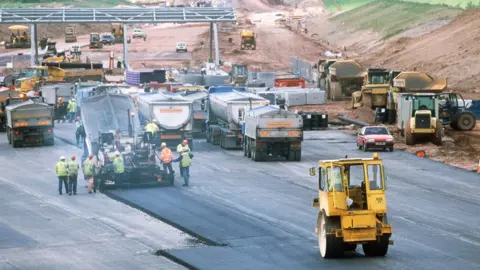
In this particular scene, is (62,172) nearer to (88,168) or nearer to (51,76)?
(88,168)

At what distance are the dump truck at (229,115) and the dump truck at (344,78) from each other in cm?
2647

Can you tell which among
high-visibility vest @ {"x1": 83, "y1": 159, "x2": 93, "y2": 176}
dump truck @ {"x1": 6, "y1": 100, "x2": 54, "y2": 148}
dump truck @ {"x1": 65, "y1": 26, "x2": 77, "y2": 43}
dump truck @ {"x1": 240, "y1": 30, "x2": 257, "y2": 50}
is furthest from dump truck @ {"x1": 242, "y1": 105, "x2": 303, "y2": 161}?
dump truck @ {"x1": 65, "y1": 26, "x2": 77, "y2": 43}

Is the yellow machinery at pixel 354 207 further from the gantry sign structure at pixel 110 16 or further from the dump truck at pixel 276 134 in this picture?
the gantry sign structure at pixel 110 16

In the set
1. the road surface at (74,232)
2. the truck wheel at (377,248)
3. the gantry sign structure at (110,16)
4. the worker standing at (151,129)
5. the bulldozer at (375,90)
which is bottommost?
the road surface at (74,232)

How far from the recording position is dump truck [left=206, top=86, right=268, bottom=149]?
60.1m

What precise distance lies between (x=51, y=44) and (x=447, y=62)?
2080 inches

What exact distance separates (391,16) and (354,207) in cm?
12207

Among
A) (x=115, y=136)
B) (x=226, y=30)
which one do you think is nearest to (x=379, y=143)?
(x=115, y=136)

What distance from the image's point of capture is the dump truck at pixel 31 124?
206 feet

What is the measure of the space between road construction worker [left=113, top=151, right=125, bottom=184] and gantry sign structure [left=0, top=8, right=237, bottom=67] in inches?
2380

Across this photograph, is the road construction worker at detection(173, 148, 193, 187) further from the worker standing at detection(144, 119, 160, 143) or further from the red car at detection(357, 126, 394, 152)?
the red car at detection(357, 126, 394, 152)

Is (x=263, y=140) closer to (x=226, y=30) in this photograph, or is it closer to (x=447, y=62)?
(x=447, y=62)

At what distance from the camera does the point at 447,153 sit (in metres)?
57.9

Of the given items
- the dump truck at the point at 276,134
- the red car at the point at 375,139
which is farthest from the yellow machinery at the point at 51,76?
the dump truck at the point at 276,134
